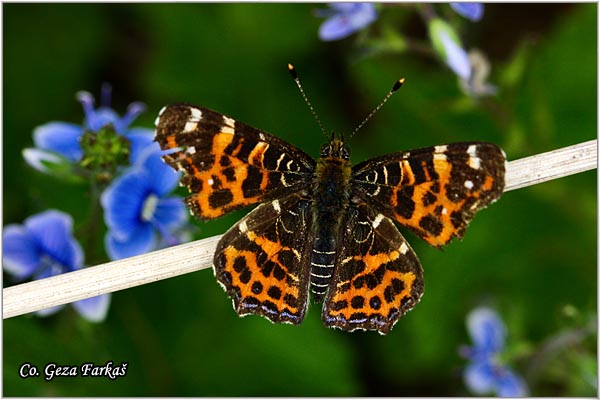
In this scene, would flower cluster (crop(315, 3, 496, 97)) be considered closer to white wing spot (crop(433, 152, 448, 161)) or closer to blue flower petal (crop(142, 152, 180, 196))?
white wing spot (crop(433, 152, 448, 161))

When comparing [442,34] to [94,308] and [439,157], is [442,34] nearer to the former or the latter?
[439,157]

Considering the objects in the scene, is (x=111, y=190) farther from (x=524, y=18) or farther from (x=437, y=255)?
(x=524, y=18)

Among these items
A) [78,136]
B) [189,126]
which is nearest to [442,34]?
[189,126]

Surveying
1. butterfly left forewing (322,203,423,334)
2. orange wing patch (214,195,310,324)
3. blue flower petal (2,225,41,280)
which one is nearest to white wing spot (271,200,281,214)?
orange wing patch (214,195,310,324)

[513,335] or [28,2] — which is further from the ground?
[28,2]

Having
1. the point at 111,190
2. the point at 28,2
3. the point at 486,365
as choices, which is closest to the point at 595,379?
the point at 486,365

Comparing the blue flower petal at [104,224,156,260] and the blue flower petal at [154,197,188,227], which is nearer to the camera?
the blue flower petal at [104,224,156,260]
